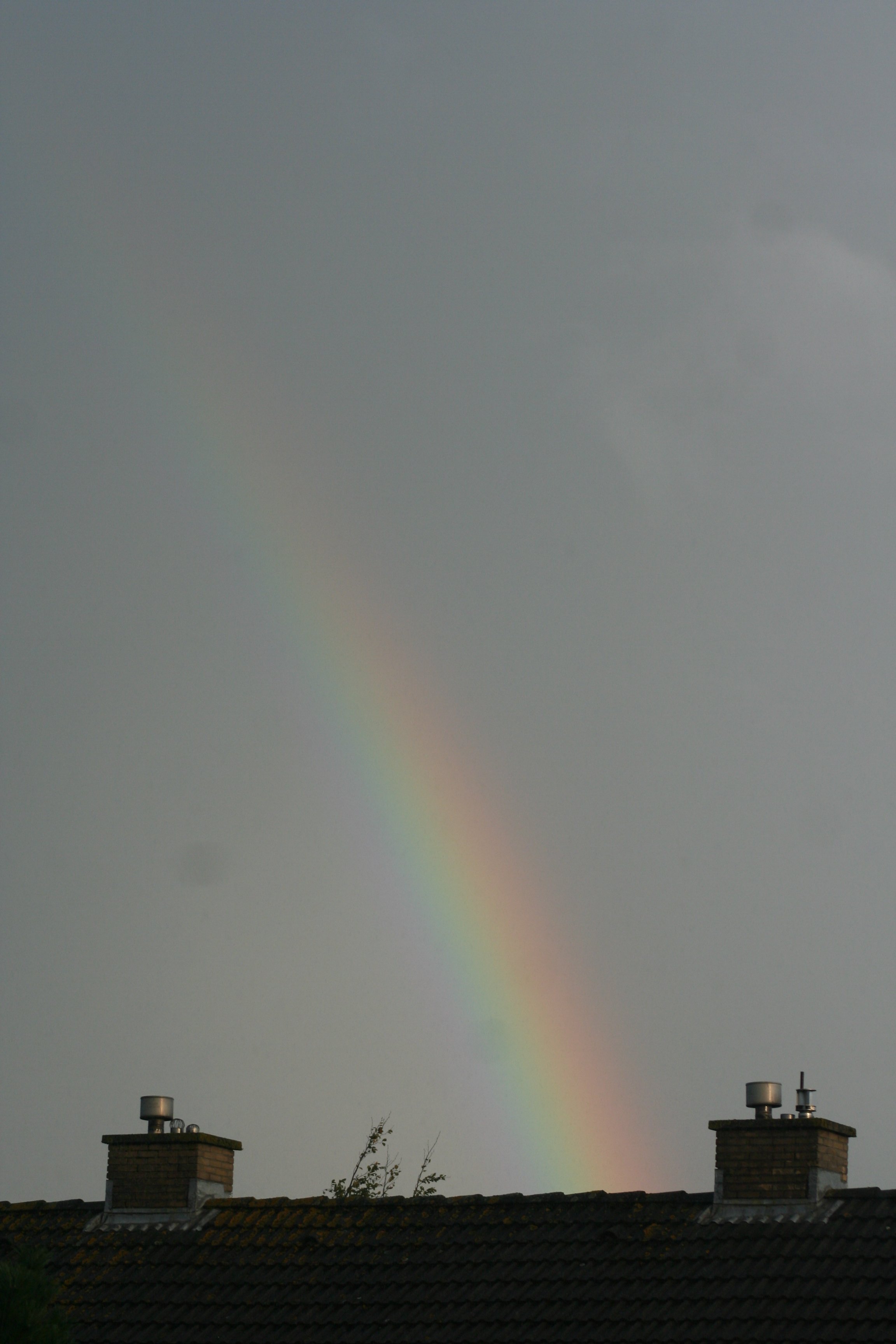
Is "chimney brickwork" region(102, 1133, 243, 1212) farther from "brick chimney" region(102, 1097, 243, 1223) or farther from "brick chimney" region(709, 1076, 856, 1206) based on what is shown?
"brick chimney" region(709, 1076, 856, 1206)

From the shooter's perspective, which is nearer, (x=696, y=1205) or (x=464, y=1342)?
(x=464, y=1342)

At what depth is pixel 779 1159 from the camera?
16359 mm

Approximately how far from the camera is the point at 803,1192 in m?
16.1

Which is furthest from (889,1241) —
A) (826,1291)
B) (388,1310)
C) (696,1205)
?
(388,1310)

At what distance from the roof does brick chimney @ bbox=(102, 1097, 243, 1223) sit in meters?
0.20

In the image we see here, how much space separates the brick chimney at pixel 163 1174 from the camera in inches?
727

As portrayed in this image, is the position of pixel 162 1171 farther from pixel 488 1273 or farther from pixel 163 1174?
pixel 488 1273

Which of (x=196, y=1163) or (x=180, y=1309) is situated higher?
(x=196, y=1163)

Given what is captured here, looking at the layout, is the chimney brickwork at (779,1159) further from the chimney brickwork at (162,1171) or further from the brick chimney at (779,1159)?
the chimney brickwork at (162,1171)

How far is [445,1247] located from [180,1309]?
2.47 metres

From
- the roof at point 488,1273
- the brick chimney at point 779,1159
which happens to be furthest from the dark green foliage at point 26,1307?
the brick chimney at point 779,1159

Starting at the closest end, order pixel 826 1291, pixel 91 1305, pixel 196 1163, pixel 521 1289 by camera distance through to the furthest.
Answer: pixel 826 1291 < pixel 521 1289 < pixel 91 1305 < pixel 196 1163

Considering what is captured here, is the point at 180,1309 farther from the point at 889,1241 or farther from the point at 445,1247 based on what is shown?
the point at 889,1241

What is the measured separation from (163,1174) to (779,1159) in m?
6.36
